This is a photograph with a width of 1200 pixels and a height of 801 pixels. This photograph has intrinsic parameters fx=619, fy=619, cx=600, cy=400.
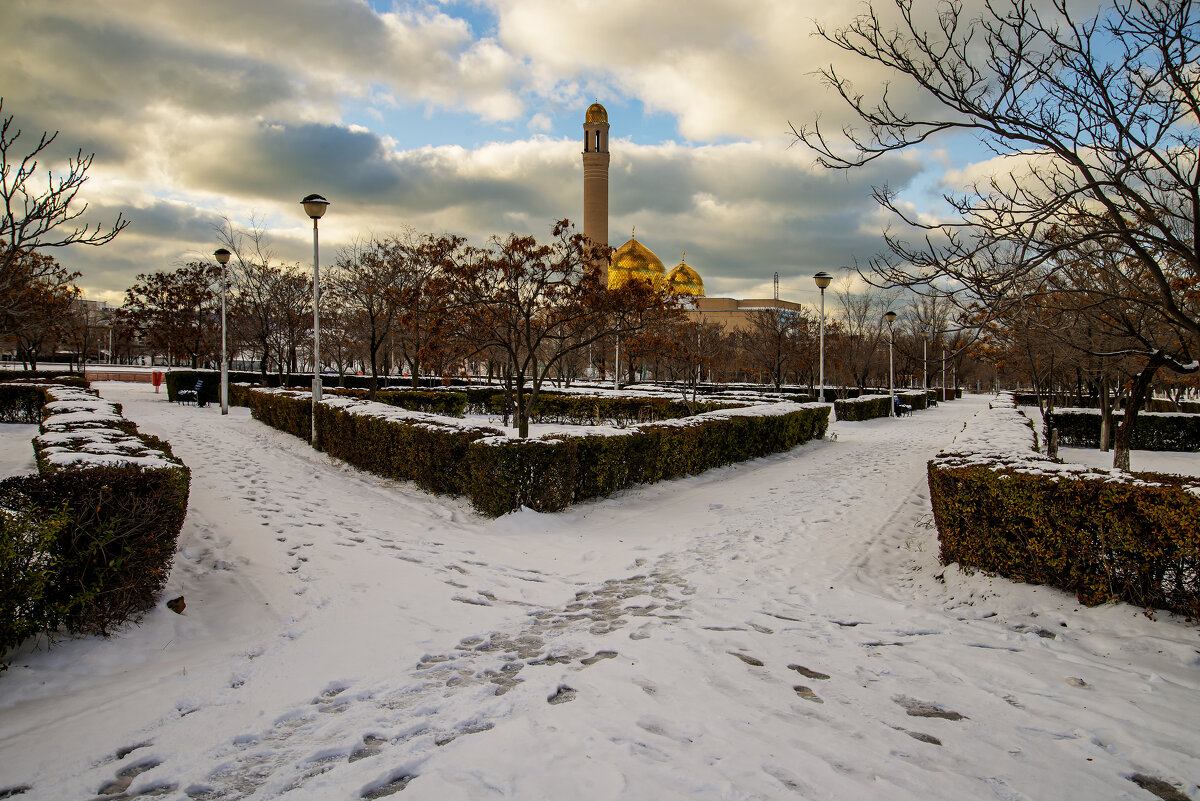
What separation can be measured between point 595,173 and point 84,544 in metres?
72.0

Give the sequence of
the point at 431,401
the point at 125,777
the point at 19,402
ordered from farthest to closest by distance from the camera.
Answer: the point at 431,401
the point at 19,402
the point at 125,777

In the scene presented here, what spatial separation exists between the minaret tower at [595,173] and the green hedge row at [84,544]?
6701cm

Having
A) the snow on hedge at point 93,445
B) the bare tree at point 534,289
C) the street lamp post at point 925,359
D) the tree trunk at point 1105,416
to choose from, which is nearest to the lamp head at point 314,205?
the bare tree at point 534,289

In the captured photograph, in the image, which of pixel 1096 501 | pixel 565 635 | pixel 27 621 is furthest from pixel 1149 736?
pixel 27 621

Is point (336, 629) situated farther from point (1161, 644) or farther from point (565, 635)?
point (1161, 644)

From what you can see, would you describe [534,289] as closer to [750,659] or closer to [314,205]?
[314,205]

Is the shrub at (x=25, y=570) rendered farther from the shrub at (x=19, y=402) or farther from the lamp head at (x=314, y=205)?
the shrub at (x=19, y=402)

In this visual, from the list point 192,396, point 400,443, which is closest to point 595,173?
point 192,396

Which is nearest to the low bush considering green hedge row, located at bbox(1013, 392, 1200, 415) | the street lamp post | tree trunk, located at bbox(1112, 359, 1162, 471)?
the street lamp post

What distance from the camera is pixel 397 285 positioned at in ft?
75.5

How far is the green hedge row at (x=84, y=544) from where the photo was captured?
3451mm

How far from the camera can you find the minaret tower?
230 feet

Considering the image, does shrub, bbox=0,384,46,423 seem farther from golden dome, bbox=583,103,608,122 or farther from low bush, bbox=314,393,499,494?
golden dome, bbox=583,103,608,122

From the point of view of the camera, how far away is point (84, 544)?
12.9 ft
